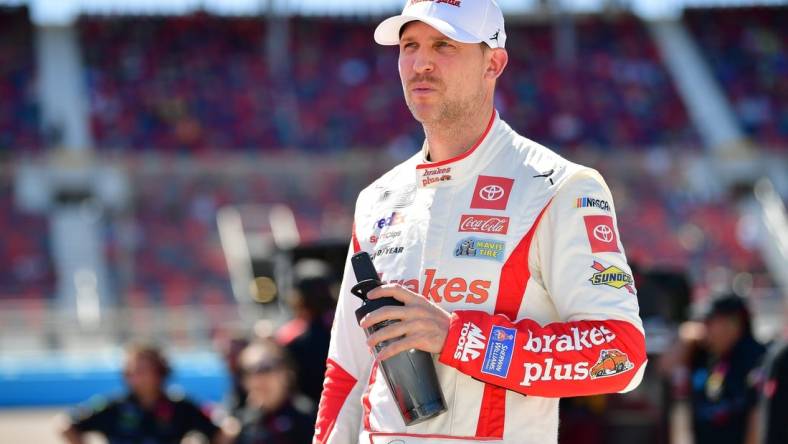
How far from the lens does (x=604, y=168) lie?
2411 cm

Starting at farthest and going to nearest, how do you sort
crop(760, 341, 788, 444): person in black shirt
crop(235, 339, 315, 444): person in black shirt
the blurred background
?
the blurred background → crop(235, 339, 315, 444): person in black shirt → crop(760, 341, 788, 444): person in black shirt

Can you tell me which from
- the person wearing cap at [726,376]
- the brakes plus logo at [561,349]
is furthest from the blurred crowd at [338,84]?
the brakes plus logo at [561,349]

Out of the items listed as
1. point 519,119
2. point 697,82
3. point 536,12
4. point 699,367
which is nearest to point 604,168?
point 519,119

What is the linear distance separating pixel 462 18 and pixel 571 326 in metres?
0.64

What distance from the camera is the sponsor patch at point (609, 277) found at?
2285 millimetres

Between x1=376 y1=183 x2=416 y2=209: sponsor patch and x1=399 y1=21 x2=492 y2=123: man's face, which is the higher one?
x1=399 y1=21 x2=492 y2=123: man's face

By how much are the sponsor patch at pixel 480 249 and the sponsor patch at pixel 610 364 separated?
27 cm

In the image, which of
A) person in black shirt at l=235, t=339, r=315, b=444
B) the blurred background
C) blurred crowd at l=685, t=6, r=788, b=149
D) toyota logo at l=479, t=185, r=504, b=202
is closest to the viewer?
toyota logo at l=479, t=185, r=504, b=202

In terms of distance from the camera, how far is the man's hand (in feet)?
7.18

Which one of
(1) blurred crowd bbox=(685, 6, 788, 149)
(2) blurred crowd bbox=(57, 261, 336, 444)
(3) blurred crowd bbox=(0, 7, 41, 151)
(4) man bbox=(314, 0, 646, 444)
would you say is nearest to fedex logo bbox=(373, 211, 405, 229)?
(4) man bbox=(314, 0, 646, 444)

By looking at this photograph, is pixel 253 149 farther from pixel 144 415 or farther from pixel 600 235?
pixel 600 235

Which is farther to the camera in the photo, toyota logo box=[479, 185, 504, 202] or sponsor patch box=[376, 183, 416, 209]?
sponsor patch box=[376, 183, 416, 209]

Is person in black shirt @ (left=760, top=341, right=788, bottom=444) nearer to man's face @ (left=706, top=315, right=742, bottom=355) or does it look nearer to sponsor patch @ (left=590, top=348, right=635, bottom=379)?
man's face @ (left=706, top=315, right=742, bottom=355)

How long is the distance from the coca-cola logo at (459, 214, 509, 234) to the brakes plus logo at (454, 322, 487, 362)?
0.22 metres
